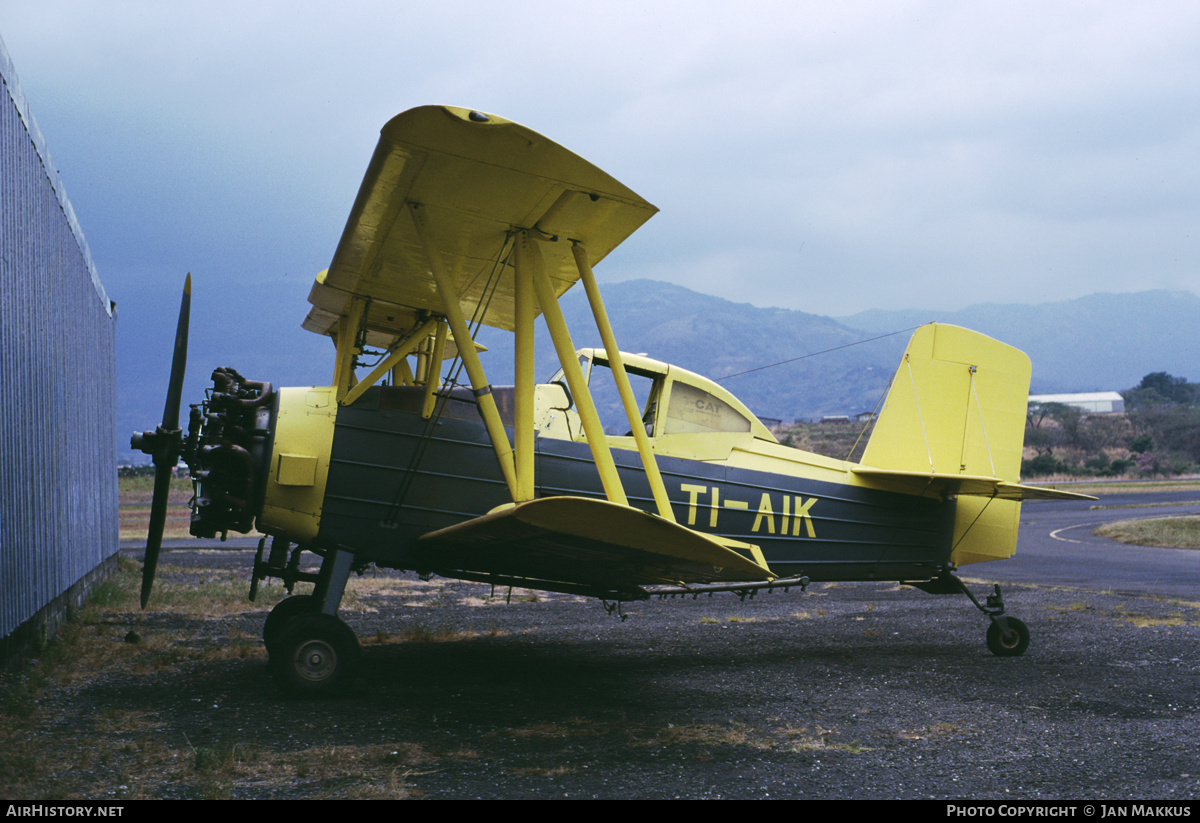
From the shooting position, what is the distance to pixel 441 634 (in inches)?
340

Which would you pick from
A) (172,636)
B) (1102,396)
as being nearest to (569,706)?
(172,636)

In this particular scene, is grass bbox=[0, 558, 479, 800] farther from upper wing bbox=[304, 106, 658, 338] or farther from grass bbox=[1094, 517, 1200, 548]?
grass bbox=[1094, 517, 1200, 548]

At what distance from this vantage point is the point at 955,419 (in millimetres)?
Result: 8266

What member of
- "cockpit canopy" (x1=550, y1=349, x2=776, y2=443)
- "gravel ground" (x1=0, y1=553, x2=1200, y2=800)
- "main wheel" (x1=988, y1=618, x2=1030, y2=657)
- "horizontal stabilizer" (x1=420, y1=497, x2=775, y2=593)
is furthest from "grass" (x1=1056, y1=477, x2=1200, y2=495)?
"horizontal stabilizer" (x1=420, y1=497, x2=775, y2=593)

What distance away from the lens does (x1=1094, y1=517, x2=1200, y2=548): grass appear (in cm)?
2012

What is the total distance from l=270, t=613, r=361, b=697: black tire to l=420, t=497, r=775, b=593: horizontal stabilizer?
84 cm

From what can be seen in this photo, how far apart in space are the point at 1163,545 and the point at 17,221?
22.8 metres

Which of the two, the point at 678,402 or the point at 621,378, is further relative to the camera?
the point at 678,402

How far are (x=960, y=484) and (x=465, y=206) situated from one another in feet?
16.6

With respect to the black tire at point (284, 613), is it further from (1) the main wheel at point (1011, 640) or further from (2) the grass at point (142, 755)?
(1) the main wheel at point (1011, 640)

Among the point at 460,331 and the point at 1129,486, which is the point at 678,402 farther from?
the point at 1129,486

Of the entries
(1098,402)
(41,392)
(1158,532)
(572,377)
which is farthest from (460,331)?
(1098,402)

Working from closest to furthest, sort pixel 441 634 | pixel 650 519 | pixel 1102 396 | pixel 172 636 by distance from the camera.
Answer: pixel 650 519 < pixel 172 636 < pixel 441 634 < pixel 1102 396

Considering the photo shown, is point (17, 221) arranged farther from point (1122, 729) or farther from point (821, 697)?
point (1122, 729)
